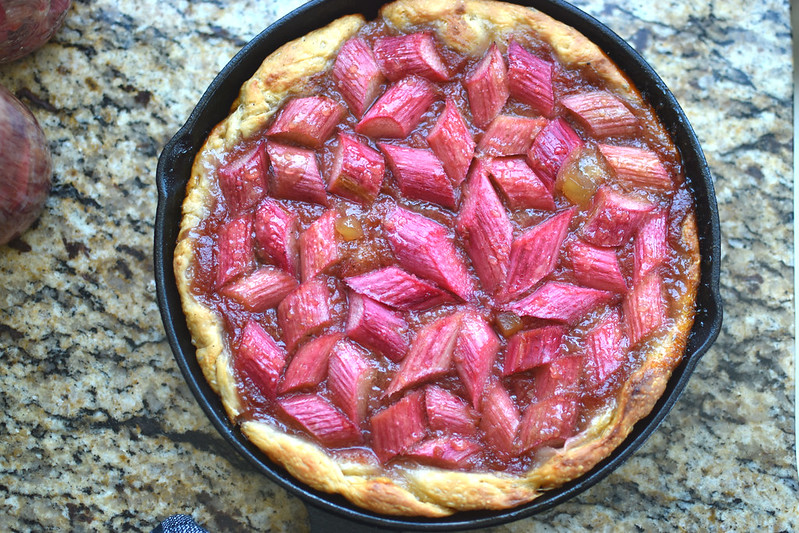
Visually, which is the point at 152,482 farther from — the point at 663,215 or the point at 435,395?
the point at 663,215

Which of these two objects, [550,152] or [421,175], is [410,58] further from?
[550,152]

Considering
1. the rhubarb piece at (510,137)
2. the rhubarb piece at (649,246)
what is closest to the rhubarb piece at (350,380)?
the rhubarb piece at (510,137)

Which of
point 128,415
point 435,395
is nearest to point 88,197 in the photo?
point 128,415

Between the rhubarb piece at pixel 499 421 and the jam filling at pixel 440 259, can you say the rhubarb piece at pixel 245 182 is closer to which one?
the jam filling at pixel 440 259

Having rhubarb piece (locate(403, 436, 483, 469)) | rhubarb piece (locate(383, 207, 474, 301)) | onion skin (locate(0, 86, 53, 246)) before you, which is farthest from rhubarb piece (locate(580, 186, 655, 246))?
onion skin (locate(0, 86, 53, 246))

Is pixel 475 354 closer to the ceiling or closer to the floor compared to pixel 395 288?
closer to the floor

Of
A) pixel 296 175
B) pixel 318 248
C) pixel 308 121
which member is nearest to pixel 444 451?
pixel 318 248
